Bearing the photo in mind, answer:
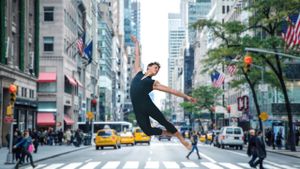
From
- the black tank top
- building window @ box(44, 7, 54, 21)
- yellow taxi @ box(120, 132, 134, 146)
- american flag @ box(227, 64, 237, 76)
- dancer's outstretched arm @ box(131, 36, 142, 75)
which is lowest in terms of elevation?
yellow taxi @ box(120, 132, 134, 146)

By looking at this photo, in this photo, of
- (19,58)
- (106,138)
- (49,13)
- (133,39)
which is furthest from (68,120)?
(133,39)

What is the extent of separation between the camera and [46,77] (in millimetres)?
83438

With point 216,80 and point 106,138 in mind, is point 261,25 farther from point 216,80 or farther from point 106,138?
point 216,80

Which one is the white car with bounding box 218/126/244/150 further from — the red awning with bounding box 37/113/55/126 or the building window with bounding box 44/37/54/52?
the building window with bounding box 44/37/54/52

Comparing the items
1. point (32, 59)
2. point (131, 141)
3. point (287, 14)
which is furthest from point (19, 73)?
point (287, 14)

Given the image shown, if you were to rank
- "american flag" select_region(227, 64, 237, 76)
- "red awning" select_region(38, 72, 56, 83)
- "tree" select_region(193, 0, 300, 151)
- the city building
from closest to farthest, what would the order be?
"tree" select_region(193, 0, 300, 151), "american flag" select_region(227, 64, 237, 76), the city building, "red awning" select_region(38, 72, 56, 83)

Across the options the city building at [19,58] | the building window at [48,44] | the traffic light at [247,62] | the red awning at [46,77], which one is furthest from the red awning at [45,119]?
the traffic light at [247,62]

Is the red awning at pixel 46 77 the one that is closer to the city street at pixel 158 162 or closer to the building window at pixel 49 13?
the building window at pixel 49 13

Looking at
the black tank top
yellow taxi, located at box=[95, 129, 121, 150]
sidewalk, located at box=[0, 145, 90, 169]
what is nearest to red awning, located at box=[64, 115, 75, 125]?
yellow taxi, located at box=[95, 129, 121, 150]

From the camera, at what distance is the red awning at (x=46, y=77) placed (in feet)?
271

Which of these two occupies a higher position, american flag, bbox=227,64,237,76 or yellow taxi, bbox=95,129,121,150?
american flag, bbox=227,64,237,76

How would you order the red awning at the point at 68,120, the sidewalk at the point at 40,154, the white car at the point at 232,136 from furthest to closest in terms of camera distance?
the red awning at the point at 68,120
the white car at the point at 232,136
the sidewalk at the point at 40,154

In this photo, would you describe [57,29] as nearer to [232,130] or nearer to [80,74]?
[80,74]

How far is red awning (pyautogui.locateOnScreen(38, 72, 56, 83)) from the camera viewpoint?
271ft
